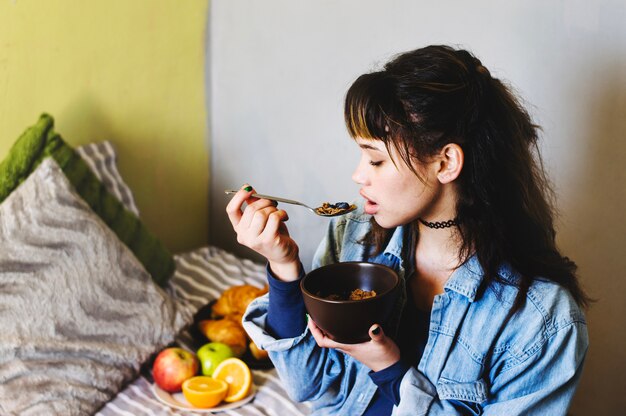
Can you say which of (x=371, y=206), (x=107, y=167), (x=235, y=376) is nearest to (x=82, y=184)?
(x=107, y=167)

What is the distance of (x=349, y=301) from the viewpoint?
91cm

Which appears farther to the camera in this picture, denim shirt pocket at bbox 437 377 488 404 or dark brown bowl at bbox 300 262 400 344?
denim shirt pocket at bbox 437 377 488 404

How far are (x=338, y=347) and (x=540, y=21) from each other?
83 cm

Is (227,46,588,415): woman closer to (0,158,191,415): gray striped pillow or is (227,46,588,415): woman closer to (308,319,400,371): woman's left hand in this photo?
(308,319,400,371): woman's left hand

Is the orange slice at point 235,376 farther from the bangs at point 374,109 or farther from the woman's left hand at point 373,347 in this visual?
the bangs at point 374,109

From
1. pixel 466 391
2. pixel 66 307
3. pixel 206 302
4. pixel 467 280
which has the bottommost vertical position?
pixel 206 302

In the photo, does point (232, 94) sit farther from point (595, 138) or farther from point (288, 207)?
point (595, 138)

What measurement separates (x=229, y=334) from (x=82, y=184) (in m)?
0.50

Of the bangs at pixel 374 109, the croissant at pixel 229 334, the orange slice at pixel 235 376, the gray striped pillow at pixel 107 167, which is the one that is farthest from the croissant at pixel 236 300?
the bangs at pixel 374 109

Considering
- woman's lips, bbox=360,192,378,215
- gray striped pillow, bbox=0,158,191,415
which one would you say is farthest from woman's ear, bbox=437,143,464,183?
gray striped pillow, bbox=0,158,191,415

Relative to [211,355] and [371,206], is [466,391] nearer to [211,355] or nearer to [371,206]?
[371,206]

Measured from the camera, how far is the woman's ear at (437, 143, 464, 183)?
3.31 feet

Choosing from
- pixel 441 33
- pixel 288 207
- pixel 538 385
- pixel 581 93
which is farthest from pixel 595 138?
pixel 288 207

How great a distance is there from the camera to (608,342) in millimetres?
1498
